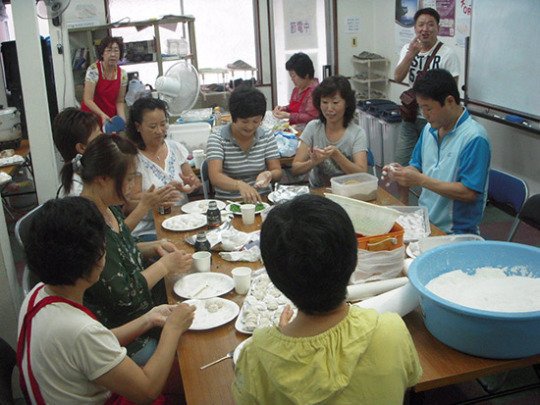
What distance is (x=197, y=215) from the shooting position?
264 centimetres

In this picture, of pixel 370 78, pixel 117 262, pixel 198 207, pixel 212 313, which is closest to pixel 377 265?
pixel 212 313

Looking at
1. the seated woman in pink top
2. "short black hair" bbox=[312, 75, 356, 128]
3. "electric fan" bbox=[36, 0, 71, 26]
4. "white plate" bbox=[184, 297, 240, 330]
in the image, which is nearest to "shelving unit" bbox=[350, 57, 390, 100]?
the seated woman in pink top

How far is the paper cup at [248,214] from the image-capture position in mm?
2518

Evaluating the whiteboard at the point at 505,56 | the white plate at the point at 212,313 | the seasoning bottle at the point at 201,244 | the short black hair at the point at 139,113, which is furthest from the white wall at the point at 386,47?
the white plate at the point at 212,313

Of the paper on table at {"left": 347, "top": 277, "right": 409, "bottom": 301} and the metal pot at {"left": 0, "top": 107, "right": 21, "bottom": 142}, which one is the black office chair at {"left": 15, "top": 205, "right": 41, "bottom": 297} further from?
the metal pot at {"left": 0, "top": 107, "right": 21, "bottom": 142}

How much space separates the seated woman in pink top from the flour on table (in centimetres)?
323

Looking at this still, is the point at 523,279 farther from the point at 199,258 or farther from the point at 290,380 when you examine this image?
the point at 199,258

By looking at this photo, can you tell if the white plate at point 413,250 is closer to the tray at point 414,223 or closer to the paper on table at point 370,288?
the tray at point 414,223

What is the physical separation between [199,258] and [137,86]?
399 cm

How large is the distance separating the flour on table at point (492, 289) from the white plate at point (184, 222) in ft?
4.07

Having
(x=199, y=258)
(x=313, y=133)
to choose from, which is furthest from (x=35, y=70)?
(x=199, y=258)

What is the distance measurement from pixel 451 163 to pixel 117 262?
1.61 m

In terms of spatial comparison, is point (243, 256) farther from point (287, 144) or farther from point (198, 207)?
point (287, 144)

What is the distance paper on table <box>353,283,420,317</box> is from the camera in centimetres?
159
